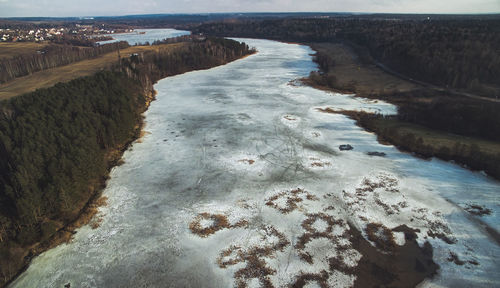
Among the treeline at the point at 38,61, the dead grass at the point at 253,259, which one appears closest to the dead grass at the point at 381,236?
the dead grass at the point at 253,259

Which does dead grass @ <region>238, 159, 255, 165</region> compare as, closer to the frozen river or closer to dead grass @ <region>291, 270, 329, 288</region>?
the frozen river

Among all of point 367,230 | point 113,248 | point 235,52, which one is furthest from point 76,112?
point 235,52

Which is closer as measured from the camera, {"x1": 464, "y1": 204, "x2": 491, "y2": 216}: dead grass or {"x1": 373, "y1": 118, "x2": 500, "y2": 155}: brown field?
{"x1": 464, "y1": 204, "x2": 491, "y2": 216}: dead grass

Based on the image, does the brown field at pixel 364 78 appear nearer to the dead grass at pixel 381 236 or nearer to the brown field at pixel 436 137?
the brown field at pixel 436 137

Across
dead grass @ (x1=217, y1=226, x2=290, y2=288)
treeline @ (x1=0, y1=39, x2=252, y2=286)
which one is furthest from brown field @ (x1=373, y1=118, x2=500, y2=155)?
treeline @ (x1=0, y1=39, x2=252, y2=286)

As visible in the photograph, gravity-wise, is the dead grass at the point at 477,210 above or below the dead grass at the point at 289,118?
below

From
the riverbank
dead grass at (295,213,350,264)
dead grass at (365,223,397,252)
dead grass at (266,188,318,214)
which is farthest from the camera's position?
the riverbank

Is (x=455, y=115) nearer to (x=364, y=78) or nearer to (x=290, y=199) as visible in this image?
(x=364, y=78)
